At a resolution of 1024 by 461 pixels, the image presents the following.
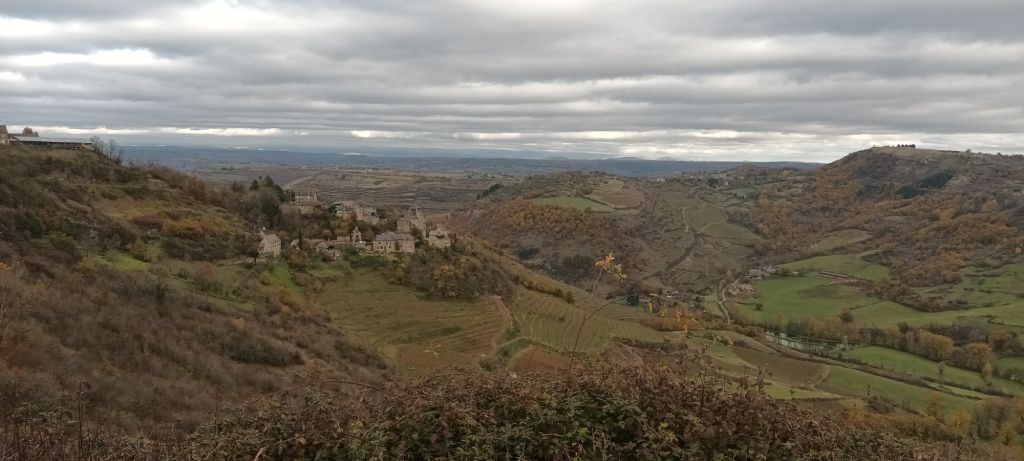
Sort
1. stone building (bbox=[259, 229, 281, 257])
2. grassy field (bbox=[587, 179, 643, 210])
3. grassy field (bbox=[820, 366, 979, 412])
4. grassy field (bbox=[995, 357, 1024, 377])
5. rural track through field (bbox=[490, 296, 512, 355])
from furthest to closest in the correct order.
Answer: grassy field (bbox=[587, 179, 643, 210])
grassy field (bbox=[995, 357, 1024, 377])
grassy field (bbox=[820, 366, 979, 412])
stone building (bbox=[259, 229, 281, 257])
rural track through field (bbox=[490, 296, 512, 355])

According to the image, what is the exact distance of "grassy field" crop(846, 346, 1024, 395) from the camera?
5000cm

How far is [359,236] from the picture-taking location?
43.8 metres

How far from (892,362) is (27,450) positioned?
65.7 m

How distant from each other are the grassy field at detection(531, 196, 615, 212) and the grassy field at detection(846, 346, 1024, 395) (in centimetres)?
5916

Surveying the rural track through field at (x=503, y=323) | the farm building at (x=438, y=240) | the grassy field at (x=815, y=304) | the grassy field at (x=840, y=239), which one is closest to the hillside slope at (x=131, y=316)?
the rural track through field at (x=503, y=323)

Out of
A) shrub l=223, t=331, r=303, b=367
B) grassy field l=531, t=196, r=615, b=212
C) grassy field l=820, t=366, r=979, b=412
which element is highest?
grassy field l=531, t=196, r=615, b=212

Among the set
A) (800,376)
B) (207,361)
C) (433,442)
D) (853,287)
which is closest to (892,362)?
(800,376)

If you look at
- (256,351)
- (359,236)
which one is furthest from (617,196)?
(256,351)

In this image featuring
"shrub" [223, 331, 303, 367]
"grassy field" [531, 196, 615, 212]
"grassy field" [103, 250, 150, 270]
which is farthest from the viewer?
"grassy field" [531, 196, 615, 212]

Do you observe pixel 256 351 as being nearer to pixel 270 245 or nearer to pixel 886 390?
pixel 270 245

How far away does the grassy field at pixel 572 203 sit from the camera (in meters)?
111

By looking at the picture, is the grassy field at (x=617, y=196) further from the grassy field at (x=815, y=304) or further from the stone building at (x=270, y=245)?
the stone building at (x=270, y=245)

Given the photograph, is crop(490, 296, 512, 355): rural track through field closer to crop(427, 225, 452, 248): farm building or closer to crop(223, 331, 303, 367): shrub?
A: crop(427, 225, 452, 248): farm building

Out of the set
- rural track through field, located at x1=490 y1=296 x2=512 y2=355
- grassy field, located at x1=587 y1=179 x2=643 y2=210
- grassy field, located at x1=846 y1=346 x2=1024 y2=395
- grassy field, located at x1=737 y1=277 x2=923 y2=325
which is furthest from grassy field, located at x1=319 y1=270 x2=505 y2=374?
grassy field, located at x1=587 y1=179 x2=643 y2=210
